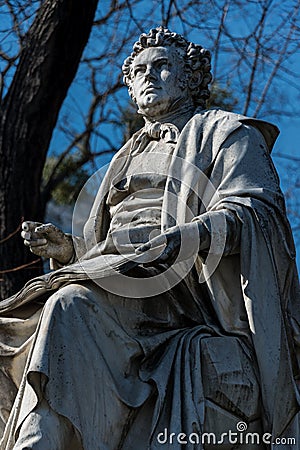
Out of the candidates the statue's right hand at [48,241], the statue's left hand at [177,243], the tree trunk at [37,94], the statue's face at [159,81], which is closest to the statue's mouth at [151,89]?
the statue's face at [159,81]

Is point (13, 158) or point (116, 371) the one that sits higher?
point (13, 158)

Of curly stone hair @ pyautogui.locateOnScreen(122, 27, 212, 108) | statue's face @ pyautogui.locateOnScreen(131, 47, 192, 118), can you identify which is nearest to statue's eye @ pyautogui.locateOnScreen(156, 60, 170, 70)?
statue's face @ pyautogui.locateOnScreen(131, 47, 192, 118)

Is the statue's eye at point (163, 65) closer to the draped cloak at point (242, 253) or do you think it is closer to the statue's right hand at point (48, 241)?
the draped cloak at point (242, 253)

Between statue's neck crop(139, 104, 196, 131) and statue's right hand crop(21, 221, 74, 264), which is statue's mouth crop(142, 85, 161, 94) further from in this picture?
statue's right hand crop(21, 221, 74, 264)

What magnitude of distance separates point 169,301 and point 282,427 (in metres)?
0.71

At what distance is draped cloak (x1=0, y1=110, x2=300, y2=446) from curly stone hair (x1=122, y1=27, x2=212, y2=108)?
27 cm

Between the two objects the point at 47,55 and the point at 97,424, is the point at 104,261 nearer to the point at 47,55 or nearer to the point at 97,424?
the point at 97,424

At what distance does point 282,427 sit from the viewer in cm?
651

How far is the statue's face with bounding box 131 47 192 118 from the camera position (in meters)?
7.31

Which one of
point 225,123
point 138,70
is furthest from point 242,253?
point 138,70

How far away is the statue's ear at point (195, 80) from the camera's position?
24.3 ft

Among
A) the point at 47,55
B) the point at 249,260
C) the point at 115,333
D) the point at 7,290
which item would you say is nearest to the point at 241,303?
the point at 249,260

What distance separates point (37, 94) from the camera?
10.9 meters

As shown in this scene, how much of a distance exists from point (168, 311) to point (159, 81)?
3.94 feet
